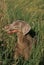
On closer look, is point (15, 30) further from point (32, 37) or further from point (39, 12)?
point (39, 12)

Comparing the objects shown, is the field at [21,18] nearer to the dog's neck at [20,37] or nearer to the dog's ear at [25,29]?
the dog's neck at [20,37]

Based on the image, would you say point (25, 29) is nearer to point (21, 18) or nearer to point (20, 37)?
→ point (20, 37)

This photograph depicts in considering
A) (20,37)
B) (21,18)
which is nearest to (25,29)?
(20,37)

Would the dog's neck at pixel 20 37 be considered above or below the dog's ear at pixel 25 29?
below

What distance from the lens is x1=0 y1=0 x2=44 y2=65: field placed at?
4648 mm

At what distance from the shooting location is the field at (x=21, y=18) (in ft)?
15.3

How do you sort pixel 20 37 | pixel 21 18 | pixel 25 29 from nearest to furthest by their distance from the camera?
pixel 25 29, pixel 20 37, pixel 21 18

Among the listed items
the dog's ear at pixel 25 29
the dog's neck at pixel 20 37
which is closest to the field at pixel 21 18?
the dog's neck at pixel 20 37

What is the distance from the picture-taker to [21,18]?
230 inches

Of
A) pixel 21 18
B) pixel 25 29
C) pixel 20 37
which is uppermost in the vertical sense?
pixel 21 18

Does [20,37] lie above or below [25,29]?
below

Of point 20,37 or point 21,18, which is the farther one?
point 21,18

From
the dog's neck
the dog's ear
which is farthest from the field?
the dog's ear

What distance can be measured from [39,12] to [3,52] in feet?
5.30
